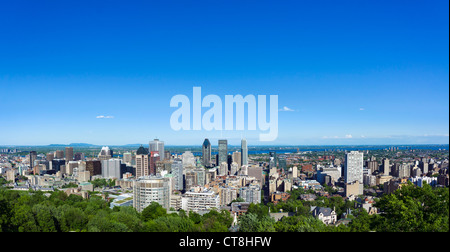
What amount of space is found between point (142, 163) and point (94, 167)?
3584 millimetres

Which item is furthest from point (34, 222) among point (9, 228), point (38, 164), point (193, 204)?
point (38, 164)

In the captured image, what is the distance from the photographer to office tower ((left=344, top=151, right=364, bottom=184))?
544 inches

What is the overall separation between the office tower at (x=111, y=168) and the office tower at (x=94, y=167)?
73 cm

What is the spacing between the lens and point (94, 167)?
17.9 m

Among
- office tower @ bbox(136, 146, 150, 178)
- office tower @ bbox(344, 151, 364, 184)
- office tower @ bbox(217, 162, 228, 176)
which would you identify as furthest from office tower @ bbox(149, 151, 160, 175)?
office tower @ bbox(344, 151, 364, 184)

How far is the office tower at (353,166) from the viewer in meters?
13.8

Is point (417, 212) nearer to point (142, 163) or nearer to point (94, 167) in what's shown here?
point (142, 163)

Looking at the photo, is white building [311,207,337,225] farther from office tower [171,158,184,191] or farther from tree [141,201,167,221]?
office tower [171,158,184,191]

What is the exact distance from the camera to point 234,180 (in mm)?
13047

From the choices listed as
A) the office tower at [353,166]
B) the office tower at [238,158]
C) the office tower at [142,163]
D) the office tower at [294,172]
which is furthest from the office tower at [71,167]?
the office tower at [353,166]

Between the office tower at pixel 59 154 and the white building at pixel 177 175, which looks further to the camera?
the office tower at pixel 59 154

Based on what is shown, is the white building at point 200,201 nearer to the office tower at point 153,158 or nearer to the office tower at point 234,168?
the office tower at point 153,158

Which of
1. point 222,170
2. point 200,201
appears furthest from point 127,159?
point 200,201
